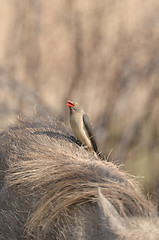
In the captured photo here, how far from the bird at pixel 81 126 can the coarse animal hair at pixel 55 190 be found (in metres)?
0.37

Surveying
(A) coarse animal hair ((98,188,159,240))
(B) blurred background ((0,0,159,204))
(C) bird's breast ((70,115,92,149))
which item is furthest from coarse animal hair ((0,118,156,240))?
(B) blurred background ((0,0,159,204))

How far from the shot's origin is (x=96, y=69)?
287 inches

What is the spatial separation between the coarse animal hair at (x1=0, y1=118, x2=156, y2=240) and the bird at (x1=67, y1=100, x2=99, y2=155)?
0.37m

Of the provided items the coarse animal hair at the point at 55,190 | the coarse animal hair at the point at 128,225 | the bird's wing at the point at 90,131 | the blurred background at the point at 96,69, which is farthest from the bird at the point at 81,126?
the blurred background at the point at 96,69

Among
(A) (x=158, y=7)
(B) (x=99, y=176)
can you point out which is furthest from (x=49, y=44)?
(B) (x=99, y=176)

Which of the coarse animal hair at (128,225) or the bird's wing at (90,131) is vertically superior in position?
the bird's wing at (90,131)

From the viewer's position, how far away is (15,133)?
10.4 feet

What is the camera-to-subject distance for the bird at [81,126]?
347 cm

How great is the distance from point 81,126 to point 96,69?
12.7 feet

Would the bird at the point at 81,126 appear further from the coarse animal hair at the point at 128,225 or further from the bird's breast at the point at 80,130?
the coarse animal hair at the point at 128,225

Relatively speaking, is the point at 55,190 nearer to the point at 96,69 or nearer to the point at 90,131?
the point at 90,131

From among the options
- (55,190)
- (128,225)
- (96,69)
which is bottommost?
(128,225)

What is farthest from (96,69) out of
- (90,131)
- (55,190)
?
(55,190)

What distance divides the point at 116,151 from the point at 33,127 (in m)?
4.35
